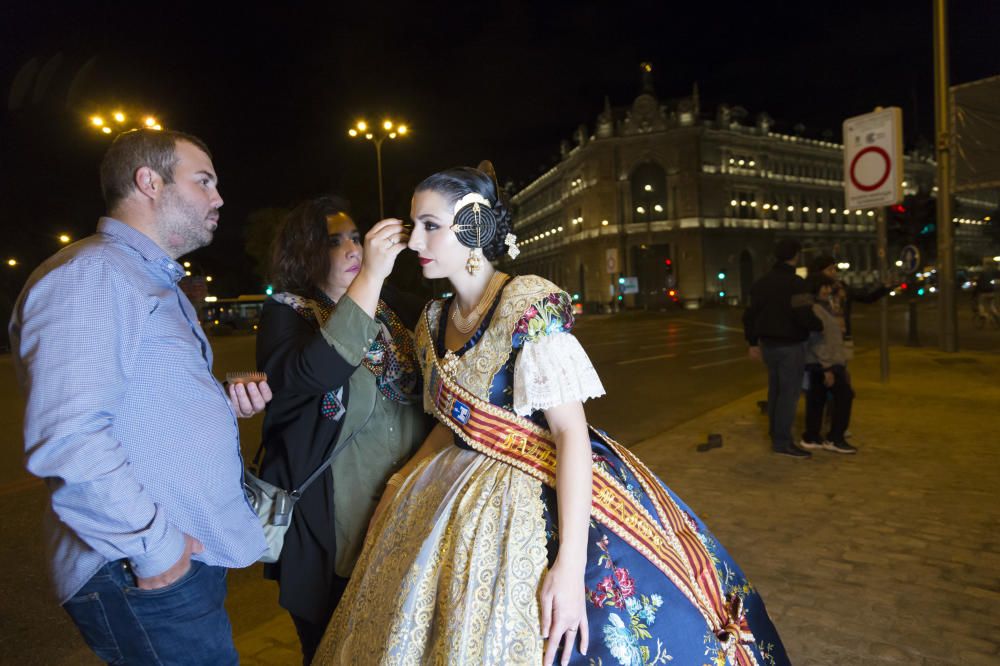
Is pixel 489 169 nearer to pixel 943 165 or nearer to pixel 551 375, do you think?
pixel 551 375

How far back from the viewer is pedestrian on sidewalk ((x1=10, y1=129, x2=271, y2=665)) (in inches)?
58.8

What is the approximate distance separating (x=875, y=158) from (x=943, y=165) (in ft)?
13.1

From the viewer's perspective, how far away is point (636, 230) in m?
67.1

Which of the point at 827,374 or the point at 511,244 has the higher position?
the point at 511,244

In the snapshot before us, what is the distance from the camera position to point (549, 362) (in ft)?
6.24

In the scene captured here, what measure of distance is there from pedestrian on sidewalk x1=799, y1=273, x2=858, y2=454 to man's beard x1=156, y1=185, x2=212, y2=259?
19.9ft

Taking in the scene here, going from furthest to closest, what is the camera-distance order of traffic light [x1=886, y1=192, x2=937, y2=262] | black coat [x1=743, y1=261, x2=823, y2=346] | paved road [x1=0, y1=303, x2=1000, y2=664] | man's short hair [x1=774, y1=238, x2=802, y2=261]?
traffic light [x1=886, y1=192, x2=937, y2=262]
man's short hair [x1=774, y1=238, x2=802, y2=261]
black coat [x1=743, y1=261, x2=823, y2=346]
paved road [x1=0, y1=303, x2=1000, y2=664]

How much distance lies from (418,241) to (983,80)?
12761 mm

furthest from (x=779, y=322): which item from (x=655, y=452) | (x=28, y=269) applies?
(x=28, y=269)

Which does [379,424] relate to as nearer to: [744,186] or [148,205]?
[148,205]

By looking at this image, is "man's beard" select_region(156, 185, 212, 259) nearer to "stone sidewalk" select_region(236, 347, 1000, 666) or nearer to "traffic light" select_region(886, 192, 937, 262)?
"stone sidewalk" select_region(236, 347, 1000, 666)

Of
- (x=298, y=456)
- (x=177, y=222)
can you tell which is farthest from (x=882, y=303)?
(x=177, y=222)

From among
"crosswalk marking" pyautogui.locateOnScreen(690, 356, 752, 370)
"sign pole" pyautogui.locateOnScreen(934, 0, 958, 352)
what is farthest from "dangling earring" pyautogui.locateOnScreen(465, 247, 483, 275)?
"crosswalk marking" pyautogui.locateOnScreen(690, 356, 752, 370)

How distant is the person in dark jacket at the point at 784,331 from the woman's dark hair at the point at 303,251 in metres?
5.12
